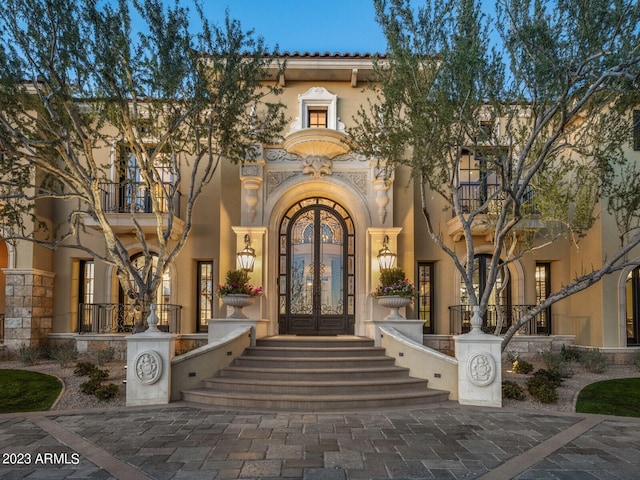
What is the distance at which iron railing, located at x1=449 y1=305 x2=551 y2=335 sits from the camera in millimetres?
12289

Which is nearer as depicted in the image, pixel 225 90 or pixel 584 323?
pixel 225 90

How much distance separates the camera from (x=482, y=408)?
23.9 ft

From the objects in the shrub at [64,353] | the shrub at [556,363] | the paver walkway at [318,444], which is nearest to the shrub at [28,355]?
the shrub at [64,353]

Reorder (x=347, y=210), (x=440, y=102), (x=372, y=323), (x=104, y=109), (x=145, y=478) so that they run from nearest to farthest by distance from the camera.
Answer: (x=145, y=478)
(x=440, y=102)
(x=104, y=109)
(x=372, y=323)
(x=347, y=210)

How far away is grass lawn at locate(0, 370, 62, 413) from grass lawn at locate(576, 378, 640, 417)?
9316mm

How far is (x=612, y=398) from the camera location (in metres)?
8.00

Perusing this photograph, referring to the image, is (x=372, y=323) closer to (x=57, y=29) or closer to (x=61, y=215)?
(x=57, y=29)

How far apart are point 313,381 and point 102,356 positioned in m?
5.83

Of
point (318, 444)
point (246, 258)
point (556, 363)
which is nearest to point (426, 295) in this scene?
point (556, 363)

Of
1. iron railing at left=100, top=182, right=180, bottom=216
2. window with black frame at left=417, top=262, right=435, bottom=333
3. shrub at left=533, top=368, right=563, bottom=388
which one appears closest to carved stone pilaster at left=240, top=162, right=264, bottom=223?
iron railing at left=100, top=182, right=180, bottom=216

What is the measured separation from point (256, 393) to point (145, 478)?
3.38 metres

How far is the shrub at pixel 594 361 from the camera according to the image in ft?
33.6

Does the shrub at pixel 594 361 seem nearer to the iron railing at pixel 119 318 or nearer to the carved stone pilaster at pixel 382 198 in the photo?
the carved stone pilaster at pixel 382 198

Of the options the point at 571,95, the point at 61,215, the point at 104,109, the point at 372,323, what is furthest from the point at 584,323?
the point at 61,215
